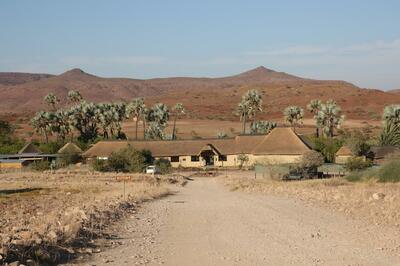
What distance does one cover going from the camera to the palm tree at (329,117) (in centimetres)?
8881

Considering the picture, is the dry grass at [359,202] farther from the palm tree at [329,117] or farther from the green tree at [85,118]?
the green tree at [85,118]

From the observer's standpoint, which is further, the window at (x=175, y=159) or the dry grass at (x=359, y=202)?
the window at (x=175, y=159)

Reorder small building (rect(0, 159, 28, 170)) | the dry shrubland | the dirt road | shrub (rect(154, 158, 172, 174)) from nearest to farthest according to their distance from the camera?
1. the dry shrubland
2. the dirt road
3. shrub (rect(154, 158, 172, 174))
4. small building (rect(0, 159, 28, 170))

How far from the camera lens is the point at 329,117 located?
3551 inches

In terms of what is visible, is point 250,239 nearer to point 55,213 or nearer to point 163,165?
point 55,213

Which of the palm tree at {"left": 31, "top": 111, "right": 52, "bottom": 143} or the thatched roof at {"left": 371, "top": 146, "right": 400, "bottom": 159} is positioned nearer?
the thatched roof at {"left": 371, "top": 146, "right": 400, "bottom": 159}

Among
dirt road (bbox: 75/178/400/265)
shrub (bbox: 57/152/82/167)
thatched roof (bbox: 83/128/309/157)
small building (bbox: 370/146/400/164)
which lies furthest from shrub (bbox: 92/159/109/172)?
dirt road (bbox: 75/178/400/265)

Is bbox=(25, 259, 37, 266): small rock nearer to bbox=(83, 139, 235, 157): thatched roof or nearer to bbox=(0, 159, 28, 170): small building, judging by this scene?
bbox=(83, 139, 235, 157): thatched roof

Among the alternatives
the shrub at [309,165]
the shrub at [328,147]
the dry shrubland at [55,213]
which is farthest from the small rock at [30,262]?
the shrub at [328,147]

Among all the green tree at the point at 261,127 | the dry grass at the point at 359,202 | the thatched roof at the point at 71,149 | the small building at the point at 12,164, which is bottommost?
the small building at the point at 12,164

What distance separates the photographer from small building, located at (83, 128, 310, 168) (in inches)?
3118

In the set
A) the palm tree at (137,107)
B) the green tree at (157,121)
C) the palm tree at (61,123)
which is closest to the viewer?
the palm tree at (61,123)

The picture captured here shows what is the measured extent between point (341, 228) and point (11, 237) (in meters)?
10.9

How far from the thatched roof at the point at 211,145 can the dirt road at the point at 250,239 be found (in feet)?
168
